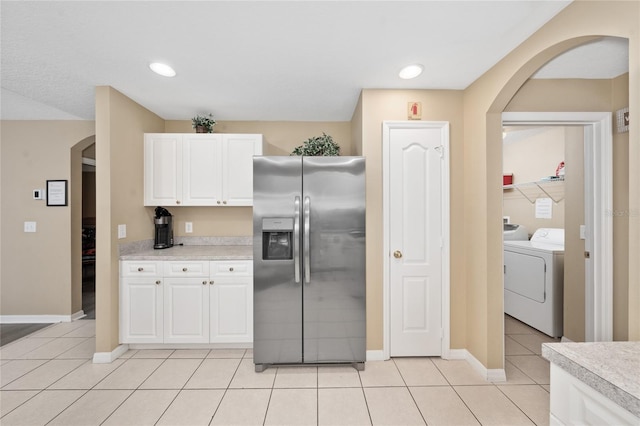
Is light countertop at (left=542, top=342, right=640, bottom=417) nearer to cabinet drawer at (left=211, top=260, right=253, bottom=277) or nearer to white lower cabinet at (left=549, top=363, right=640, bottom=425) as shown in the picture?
white lower cabinet at (left=549, top=363, right=640, bottom=425)

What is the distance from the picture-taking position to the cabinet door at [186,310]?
8.52ft

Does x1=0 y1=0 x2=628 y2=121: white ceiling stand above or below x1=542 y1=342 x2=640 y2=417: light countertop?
above

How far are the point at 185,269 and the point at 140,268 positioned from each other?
0.42m

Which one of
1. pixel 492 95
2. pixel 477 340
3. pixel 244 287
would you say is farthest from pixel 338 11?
pixel 477 340

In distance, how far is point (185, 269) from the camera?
8.55 feet

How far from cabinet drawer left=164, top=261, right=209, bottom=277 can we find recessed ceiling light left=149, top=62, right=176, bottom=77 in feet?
5.48

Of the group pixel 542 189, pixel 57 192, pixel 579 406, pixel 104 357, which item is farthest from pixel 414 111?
pixel 57 192

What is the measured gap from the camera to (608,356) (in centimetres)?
93

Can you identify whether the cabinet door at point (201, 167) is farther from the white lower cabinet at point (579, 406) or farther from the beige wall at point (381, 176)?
the white lower cabinet at point (579, 406)

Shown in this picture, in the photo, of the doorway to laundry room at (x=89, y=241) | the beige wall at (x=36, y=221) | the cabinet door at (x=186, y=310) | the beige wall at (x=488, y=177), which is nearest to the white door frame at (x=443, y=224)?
the beige wall at (x=488, y=177)

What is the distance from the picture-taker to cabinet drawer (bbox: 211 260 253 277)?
261 centimetres

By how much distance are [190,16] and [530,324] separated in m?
4.27

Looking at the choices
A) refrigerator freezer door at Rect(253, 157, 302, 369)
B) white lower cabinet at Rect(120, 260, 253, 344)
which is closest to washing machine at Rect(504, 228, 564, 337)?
refrigerator freezer door at Rect(253, 157, 302, 369)

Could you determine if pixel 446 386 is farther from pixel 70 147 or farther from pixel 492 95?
pixel 70 147
